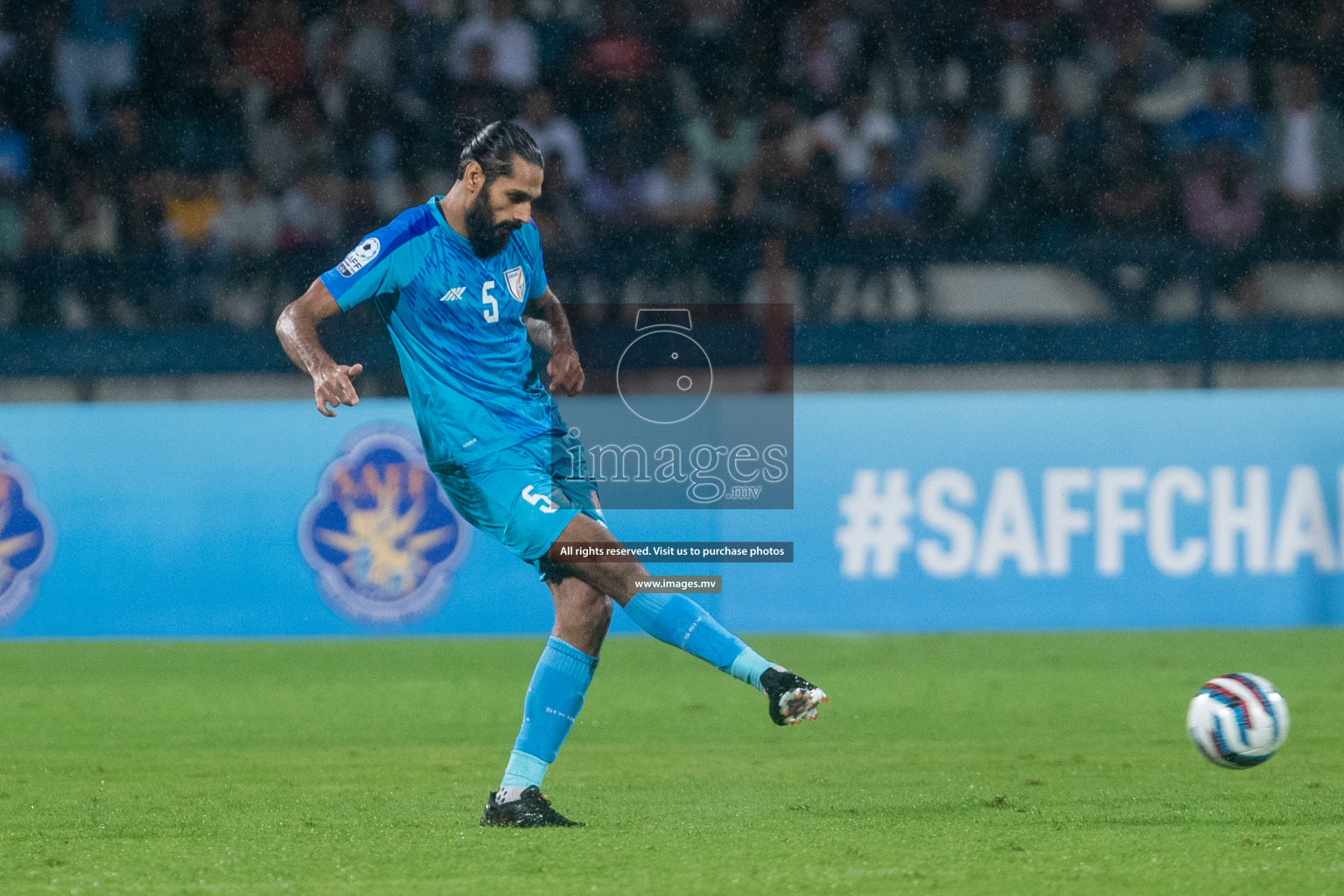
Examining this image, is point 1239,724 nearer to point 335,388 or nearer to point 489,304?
point 489,304

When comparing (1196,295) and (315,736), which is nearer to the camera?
(315,736)

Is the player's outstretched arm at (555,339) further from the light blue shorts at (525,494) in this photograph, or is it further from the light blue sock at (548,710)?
the light blue sock at (548,710)

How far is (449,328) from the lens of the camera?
174 inches

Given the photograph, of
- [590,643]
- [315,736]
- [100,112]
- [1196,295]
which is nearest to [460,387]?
[590,643]

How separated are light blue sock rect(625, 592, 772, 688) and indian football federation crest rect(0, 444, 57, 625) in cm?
496

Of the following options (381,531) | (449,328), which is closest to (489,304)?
(449,328)

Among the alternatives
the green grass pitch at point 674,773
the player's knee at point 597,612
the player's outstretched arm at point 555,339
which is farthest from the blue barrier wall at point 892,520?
the player's knee at point 597,612

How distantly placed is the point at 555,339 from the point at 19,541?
14.7ft

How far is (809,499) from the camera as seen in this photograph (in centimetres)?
852

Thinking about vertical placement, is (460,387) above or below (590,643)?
above

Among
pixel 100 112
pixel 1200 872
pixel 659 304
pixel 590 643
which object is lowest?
pixel 1200 872

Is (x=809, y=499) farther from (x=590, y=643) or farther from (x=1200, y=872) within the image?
(x=1200, y=872)

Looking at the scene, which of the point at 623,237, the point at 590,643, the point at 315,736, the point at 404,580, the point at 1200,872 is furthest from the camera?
the point at 623,237

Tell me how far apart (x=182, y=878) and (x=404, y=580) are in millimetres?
4742
